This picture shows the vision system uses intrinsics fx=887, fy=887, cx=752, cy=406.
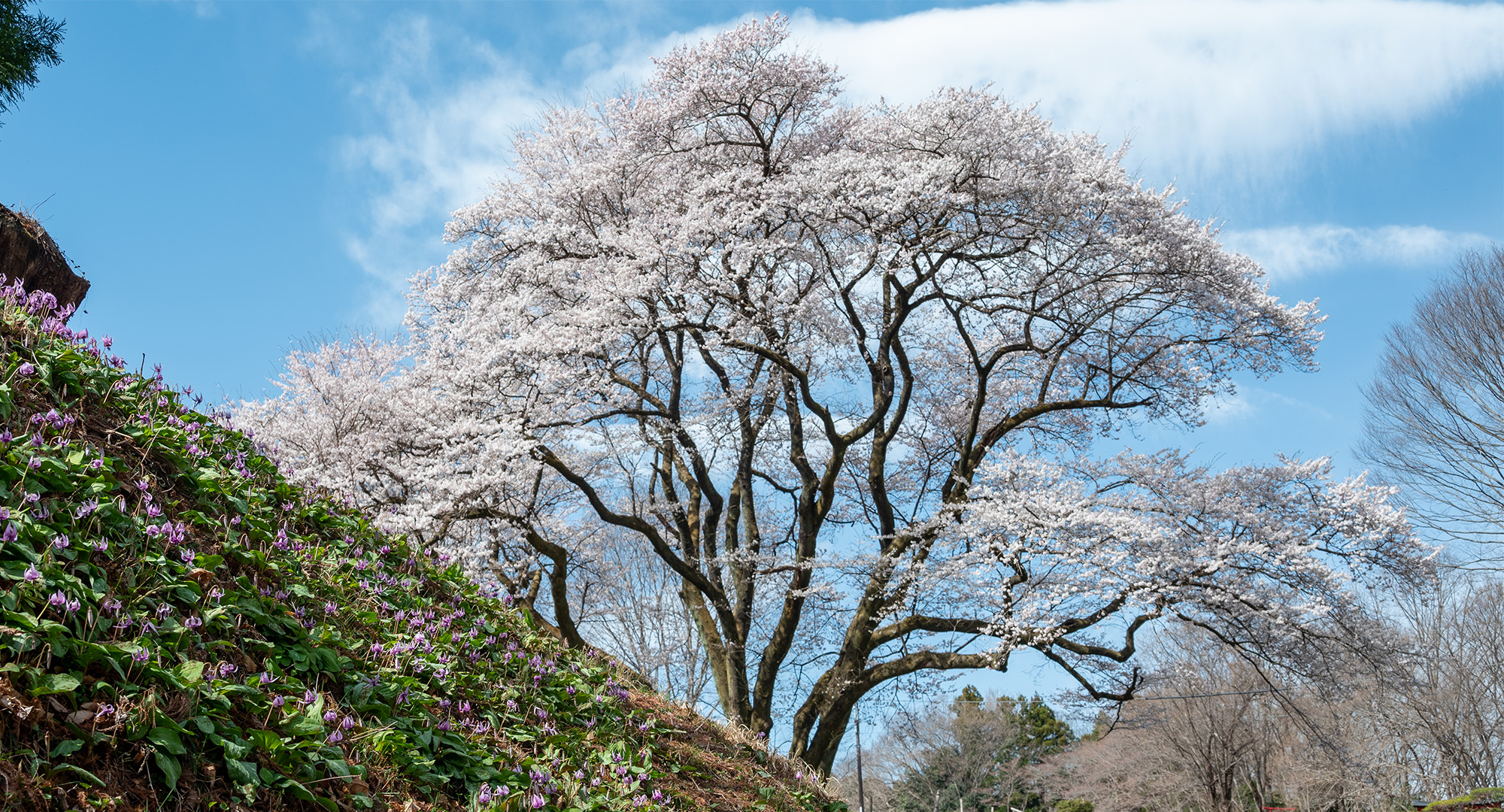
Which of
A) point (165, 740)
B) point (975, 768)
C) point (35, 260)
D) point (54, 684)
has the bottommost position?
point (165, 740)

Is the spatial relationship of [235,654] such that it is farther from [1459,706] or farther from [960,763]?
[960,763]

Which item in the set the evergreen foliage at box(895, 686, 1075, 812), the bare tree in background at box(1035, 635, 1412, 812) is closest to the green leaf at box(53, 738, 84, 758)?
the bare tree in background at box(1035, 635, 1412, 812)

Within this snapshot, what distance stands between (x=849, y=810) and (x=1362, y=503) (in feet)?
24.7

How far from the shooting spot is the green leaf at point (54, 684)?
7.67ft

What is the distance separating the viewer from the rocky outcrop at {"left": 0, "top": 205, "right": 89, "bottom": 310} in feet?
25.4

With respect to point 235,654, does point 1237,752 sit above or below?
above

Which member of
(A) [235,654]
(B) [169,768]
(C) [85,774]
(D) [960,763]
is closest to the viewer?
(C) [85,774]

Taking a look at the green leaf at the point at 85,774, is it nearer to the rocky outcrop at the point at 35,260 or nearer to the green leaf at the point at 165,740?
the green leaf at the point at 165,740

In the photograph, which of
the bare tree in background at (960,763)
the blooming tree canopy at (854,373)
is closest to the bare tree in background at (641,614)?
the blooming tree canopy at (854,373)

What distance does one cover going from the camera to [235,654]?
123 inches

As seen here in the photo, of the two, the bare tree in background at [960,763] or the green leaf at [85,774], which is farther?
the bare tree in background at [960,763]

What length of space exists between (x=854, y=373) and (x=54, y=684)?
1105 centimetres

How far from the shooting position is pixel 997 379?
13117 mm

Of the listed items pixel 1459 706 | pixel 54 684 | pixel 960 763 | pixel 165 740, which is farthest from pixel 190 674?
pixel 960 763
